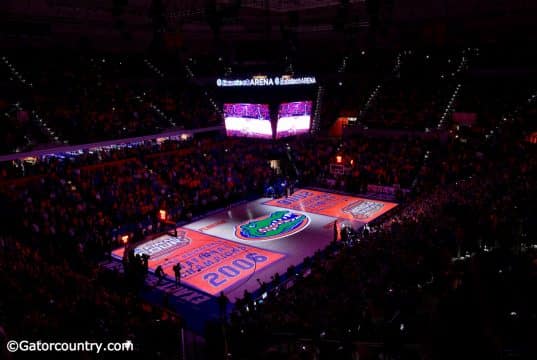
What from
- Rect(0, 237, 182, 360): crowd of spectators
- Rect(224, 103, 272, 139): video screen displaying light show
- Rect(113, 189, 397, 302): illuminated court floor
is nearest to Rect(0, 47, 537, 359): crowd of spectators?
Rect(0, 237, 182, 360): crowd of spectators

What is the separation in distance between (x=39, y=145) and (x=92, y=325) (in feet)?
48.1

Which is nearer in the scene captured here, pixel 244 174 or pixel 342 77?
pixel 244 174

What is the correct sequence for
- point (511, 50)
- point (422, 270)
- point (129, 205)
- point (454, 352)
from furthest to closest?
1. point (511, 50)
2. point (129, 205)
3. point (422, 270)
4. point (454, 352)

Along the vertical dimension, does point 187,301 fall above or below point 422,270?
below

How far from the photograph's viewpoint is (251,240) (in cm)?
1773

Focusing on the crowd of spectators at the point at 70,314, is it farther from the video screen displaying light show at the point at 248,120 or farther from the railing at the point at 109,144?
the video screen displaying light show at the point at 248,120

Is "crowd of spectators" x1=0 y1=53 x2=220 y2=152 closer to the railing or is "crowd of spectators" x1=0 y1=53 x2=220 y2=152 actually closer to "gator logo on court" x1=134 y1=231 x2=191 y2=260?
the railing

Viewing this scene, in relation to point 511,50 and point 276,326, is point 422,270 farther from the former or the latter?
point 511,50

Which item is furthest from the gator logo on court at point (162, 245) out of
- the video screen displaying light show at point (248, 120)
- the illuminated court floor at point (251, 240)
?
the video screen displaying light show at point (248, 120)

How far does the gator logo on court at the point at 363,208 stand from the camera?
20547 mm

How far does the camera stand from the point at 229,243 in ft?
57.2

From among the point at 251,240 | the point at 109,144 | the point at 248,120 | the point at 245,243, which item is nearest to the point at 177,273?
the point at 245,243

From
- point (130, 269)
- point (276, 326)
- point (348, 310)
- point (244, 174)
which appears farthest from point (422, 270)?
point (244, 174)

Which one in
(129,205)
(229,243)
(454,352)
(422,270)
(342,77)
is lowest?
(229,243)
